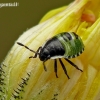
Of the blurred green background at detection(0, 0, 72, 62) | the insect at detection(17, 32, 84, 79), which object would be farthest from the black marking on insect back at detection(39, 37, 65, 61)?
the blurred green background at detection(0, 0, 72, 62)

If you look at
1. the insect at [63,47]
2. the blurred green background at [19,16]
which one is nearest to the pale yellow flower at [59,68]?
the insect at [63,47]

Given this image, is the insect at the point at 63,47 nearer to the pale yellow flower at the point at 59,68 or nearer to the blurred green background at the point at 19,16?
the pale yellow flower at the point at 59,68

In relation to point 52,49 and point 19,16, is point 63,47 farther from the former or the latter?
point 19,16

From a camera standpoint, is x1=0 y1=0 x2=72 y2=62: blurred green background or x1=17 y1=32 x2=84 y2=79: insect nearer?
x1=17 y1=32 x2=84 y2=79: insect

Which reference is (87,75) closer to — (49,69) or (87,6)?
(49,69)

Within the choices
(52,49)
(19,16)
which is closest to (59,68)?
(52,49)

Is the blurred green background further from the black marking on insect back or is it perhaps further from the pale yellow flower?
the black marking on insect back
